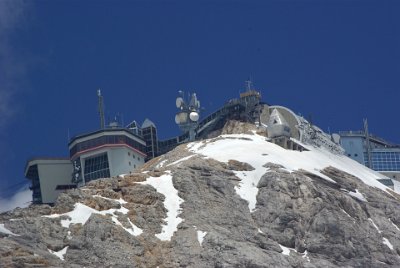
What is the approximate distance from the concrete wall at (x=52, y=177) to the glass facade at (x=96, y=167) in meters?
5.69

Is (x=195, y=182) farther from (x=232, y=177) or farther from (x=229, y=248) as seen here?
(x=229, y=248)

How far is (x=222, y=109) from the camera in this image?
190875 mm

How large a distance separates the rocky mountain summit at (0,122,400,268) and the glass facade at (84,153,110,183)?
25744 millimetres

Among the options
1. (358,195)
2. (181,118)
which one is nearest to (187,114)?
(181,118)

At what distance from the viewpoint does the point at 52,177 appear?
186375 millimetres

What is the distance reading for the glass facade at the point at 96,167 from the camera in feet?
586

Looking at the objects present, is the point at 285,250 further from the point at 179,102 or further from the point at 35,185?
the point at 35,185

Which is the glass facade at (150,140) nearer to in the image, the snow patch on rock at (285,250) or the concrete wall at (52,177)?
the concrete wall at (52,177)

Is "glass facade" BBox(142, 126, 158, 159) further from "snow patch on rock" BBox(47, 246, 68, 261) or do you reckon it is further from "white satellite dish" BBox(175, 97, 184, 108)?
"snow patch on rock" BBox(47, 246, 68, 261)

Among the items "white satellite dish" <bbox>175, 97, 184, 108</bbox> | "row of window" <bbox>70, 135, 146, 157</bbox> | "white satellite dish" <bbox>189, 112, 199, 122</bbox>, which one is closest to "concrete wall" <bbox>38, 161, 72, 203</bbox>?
"row of window" <bbox>70, 135, 146, 157</bbox>

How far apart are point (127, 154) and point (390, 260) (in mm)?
62023

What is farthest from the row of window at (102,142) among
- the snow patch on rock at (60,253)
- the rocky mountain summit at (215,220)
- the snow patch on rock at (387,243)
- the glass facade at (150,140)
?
the snow patch on rock at (60,253)

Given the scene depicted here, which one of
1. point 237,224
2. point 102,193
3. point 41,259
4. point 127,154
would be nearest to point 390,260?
point 237,224

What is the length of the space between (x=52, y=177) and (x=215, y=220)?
2531 inches
